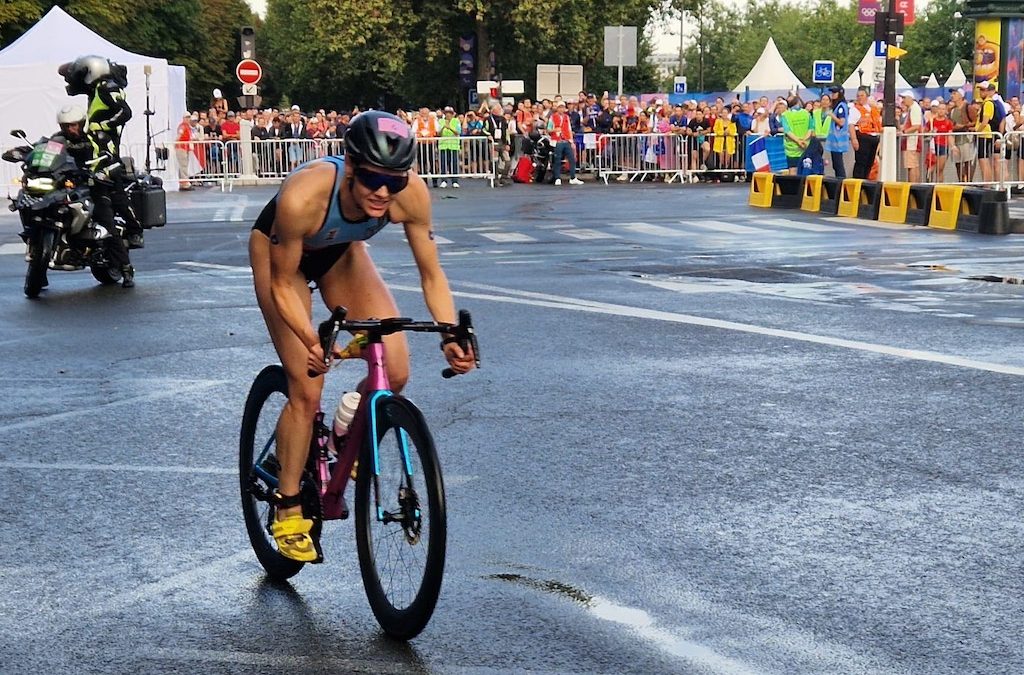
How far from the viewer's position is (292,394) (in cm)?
572

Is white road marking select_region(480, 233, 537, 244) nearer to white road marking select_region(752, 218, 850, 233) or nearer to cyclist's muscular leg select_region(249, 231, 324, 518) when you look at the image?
white road marking select_region(752, 218, 850, 233)

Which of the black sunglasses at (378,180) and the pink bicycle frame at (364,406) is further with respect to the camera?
the pink bicycle frame at (364,406)

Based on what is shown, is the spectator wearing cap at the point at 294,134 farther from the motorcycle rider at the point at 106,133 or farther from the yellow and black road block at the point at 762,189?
the motorcycle rider at the point at 106,133

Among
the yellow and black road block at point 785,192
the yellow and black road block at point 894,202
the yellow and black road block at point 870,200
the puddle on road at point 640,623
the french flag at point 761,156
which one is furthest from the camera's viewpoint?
the french flag at point 761,156

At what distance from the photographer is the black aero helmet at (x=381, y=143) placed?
16.6ft

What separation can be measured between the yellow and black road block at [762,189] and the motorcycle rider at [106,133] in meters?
13.6

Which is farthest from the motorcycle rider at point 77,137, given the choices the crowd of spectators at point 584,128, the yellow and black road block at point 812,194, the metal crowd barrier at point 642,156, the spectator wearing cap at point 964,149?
the metal crowd barrier at point 642,156

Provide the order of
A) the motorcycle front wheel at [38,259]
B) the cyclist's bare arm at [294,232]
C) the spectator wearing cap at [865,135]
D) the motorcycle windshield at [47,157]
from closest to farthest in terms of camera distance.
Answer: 1. the cyclist's bare arm at [294,232]
2. the motorcycle front wheel at [38,259]
3. the motorcycle windshield at [47,157]
4. the spectator wearing cap at [865,135]

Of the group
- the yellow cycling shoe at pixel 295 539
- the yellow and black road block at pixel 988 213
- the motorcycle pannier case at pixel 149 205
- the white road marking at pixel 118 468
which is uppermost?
the motorcycle pannier case at pixel 149 205

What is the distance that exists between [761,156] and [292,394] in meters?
28.0

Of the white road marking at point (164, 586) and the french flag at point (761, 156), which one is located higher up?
the french flag at point (761, 156)

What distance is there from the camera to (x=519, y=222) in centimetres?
2462

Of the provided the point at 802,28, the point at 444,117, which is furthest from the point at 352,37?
the point at 802,28

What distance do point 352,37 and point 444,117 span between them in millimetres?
26177
